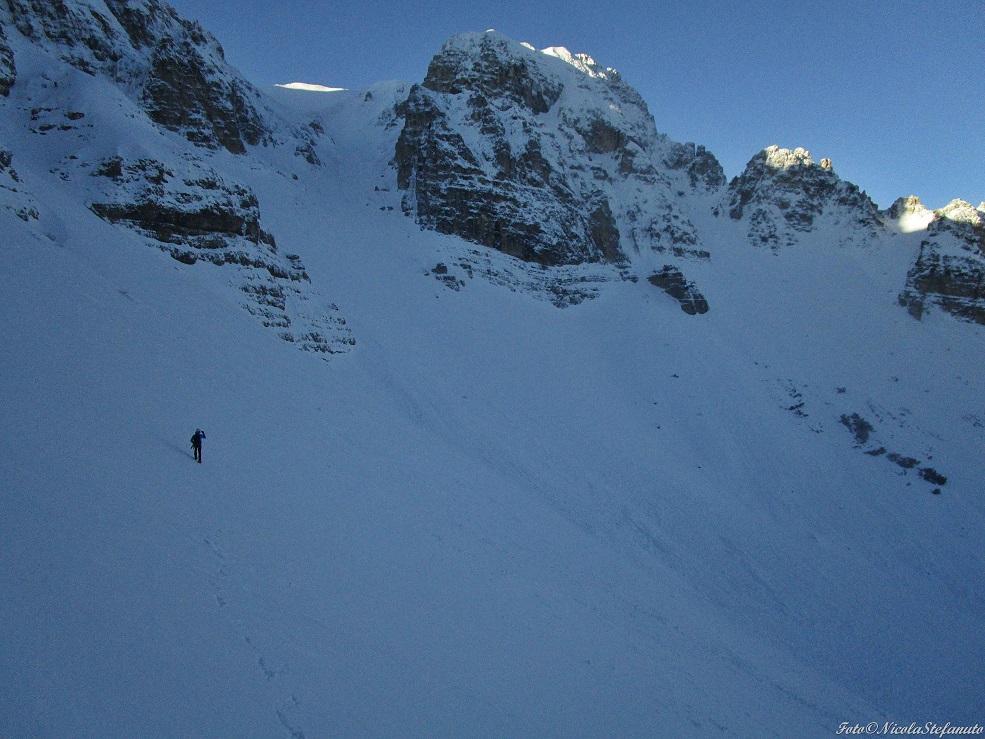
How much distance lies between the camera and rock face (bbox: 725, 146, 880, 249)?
67375 mm

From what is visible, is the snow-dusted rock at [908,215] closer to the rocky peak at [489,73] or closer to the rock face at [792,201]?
the rock face at [792,201]

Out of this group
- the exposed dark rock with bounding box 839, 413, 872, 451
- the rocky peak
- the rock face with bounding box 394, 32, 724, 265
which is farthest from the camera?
the rocky peak

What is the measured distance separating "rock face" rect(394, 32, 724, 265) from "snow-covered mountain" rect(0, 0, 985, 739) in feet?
1.61

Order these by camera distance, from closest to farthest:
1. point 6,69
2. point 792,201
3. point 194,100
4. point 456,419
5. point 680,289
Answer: point 456,419, point 6,69, point 194,100, point 680,289, point 792,201

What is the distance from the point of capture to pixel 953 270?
5547cm

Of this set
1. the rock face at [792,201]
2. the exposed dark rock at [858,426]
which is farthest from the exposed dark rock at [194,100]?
the rock face at [792,201]

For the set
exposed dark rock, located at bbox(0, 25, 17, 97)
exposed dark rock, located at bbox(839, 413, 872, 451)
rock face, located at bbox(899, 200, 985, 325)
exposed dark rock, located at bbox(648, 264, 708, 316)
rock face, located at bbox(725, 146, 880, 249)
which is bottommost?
exposed dark rock, located at bbox(839, 413, 872, 451)

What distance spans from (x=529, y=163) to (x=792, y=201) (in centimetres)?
3892

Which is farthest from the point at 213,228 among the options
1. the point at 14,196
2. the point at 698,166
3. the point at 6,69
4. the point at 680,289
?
the point at 698,166

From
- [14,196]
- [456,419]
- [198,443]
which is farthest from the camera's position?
[456,419]

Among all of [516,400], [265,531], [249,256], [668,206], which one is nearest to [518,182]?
[668,206]

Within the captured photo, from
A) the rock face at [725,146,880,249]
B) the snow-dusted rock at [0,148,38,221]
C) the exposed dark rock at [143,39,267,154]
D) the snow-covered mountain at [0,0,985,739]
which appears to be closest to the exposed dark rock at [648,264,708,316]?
the snow-covered mountain at [0,0,985,739]

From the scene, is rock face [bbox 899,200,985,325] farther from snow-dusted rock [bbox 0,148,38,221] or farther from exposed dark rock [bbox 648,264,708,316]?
snow-dusted rock [bbox 0,148,38,221]

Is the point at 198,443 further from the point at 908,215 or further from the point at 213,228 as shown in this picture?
the point at 908,215
